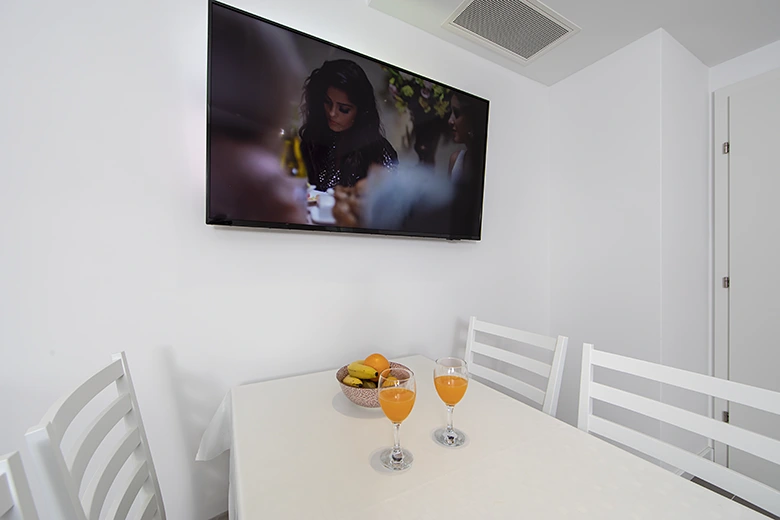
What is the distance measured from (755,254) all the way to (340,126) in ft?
8.12

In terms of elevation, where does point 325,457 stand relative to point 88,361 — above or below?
below

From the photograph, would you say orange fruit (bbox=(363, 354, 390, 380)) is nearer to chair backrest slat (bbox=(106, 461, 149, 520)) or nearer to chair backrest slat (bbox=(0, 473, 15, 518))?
chair backrest slat (bbox=(106, 461, 149, 520))

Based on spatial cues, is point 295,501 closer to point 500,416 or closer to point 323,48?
point 500,416

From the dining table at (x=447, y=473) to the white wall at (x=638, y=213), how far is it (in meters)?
1.35

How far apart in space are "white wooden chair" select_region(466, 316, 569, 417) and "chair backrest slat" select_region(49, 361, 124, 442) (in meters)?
1.29

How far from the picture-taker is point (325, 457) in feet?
2.60

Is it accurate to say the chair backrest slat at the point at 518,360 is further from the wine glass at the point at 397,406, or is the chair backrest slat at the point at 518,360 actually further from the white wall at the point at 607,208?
the white wall at the point at 607,208

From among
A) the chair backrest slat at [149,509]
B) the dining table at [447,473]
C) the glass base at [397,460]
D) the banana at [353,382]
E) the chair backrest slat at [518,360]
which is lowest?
the chair backrest slat at [149,509]

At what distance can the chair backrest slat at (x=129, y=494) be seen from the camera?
0.71m

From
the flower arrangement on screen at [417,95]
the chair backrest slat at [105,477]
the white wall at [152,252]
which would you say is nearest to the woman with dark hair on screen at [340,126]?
the flower arrangement on screen at [417,95]

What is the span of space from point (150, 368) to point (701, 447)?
10.0 feet

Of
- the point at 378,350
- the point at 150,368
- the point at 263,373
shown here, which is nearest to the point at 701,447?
the point at 378,350

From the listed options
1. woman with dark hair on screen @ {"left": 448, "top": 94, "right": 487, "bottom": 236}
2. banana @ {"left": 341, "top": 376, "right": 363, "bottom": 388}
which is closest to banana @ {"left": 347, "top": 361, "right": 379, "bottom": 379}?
banana @ {"left": 341, "top": 376, "right": 363, "bottom": 388}

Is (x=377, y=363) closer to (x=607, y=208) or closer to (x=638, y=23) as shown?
(x=607, y=208)
